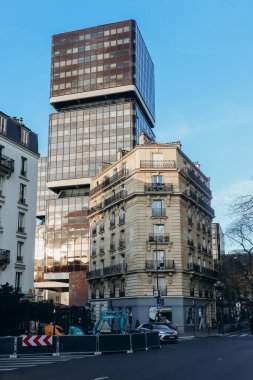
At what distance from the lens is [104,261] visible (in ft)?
189

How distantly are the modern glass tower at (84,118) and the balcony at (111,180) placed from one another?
22612mm

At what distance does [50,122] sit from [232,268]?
2057 inches

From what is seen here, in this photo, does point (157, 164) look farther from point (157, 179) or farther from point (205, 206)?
point (205, 206)

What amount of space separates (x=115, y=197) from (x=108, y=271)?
8.70 metres

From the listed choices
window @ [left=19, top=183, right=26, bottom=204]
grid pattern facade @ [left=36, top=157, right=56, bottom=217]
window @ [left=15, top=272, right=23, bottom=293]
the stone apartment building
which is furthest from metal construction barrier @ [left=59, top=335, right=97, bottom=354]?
grid pattern facade @ [left=36, top=157, right=56, bottom=217]

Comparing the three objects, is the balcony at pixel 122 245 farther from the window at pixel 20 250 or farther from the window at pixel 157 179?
the window at pixel 20 250

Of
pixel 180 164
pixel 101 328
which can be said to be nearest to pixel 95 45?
pixel 180 164

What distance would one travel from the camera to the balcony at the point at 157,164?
50.6m

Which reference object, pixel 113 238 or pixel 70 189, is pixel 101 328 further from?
pixel 70 189

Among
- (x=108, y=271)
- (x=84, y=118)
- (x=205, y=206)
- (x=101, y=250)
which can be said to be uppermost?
(x=84, y=118)

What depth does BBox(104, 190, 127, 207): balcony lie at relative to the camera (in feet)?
174

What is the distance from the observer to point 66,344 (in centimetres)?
2123

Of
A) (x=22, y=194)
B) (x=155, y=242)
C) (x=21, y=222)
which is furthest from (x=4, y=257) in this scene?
(x=155, y=242)

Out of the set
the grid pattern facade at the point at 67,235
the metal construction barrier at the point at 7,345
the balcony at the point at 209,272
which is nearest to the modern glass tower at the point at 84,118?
the grid pattern facade at the point at 67,235
